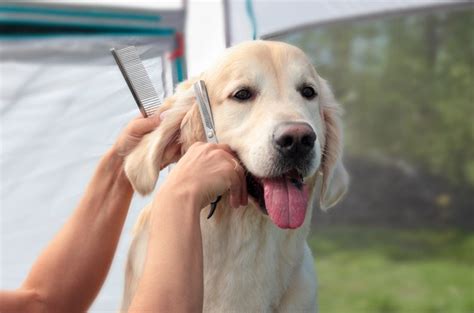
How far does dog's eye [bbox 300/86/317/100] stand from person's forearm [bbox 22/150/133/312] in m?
0.45

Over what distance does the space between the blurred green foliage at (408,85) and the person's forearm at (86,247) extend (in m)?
6.85

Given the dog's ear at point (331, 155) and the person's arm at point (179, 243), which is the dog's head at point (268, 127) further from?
the person's arm at point (179, 243)

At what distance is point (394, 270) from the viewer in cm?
732

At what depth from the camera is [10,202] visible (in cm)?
284

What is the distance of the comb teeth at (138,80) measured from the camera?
74.2 inches

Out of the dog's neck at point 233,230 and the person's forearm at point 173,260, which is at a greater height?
the person's forearm at point 173,260

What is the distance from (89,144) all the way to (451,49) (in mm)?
6932

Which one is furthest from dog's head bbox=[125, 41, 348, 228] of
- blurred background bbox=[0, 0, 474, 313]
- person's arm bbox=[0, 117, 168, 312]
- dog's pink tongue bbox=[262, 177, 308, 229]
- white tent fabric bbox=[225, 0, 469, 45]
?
white tent fabric bbox=[225, 0, 469, 45]

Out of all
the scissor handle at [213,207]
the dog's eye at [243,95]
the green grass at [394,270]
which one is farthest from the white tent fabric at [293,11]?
the green grass at [394,270]

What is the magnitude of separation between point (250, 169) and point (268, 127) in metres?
0.09

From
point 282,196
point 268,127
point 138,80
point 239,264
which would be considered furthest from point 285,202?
point 138,80

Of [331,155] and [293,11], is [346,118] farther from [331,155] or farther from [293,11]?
[331,155]

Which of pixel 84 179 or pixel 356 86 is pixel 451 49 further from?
pixel 84 179

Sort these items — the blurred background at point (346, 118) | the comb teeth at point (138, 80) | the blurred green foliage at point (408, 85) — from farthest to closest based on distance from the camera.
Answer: the blurred green foliage at point (408, 85) < the blurred background at point (346, 118) < the comb teeth at point (138, 80)
